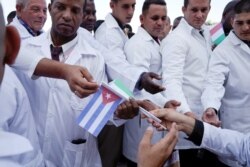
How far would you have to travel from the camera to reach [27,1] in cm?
420

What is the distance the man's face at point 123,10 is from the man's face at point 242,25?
1466 millimetres

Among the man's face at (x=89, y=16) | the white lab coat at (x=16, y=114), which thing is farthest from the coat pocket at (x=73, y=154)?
the man's face at (x=89, y=16)

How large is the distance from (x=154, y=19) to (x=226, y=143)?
6.67 feet

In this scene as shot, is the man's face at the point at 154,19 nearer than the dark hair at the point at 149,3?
Yes

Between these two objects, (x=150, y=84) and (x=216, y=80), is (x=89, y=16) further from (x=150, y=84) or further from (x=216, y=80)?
(x=150, y=84)

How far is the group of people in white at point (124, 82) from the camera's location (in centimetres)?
162

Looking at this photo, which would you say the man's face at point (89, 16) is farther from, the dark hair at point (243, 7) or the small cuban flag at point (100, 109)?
the small cuban flag at point (100, 109)

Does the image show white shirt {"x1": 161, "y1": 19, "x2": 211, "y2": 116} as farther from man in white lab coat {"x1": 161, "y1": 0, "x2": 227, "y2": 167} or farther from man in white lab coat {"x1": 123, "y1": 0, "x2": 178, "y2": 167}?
man in white lab coat {"x1": 123, "y1": 0, "x2": 178, "y2": 167}

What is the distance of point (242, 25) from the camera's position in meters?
3.09

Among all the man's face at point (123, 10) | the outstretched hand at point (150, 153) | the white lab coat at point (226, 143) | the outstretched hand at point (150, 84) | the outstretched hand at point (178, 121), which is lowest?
the white lab coat at point (226, 143)

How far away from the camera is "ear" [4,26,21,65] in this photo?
86 centimetres

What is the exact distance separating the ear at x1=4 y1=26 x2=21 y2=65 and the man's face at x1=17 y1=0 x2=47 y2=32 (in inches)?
135

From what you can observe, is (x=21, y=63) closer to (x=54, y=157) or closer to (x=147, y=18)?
(x=54, y=157)

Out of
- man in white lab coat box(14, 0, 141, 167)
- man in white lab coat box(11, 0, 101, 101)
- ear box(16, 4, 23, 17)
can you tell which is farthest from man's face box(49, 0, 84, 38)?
ear box(16, 4, 23, 17)
